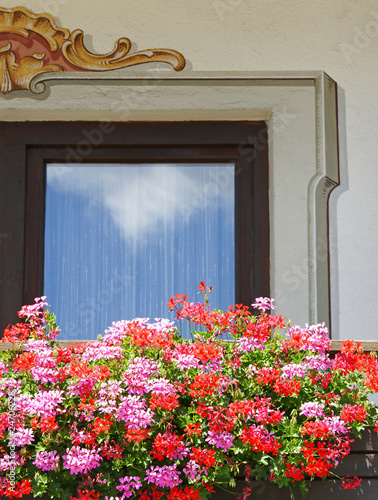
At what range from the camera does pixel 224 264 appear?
339cm

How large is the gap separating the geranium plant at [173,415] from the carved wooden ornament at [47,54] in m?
1.55

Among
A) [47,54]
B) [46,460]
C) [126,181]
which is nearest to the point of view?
[46,460]

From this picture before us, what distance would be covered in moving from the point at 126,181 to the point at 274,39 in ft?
3.16

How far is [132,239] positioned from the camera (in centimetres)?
342

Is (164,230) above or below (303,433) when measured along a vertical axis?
above

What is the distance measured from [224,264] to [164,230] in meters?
0.33

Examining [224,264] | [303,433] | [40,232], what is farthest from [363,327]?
[40,232]

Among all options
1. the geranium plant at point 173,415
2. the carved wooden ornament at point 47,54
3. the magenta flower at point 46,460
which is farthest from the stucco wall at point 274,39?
the magenta flower at point 46,460

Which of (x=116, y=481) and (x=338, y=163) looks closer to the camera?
(x=116, y=481)

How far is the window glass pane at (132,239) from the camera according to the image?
11.0ft

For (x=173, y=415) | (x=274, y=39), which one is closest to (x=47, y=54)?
(x=274, y=39)

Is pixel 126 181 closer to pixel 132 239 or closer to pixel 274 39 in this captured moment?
pixel 132 239

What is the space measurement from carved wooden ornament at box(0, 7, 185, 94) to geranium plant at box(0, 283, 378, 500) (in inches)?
61.1

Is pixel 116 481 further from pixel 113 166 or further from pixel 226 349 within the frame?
pixel 113 166
